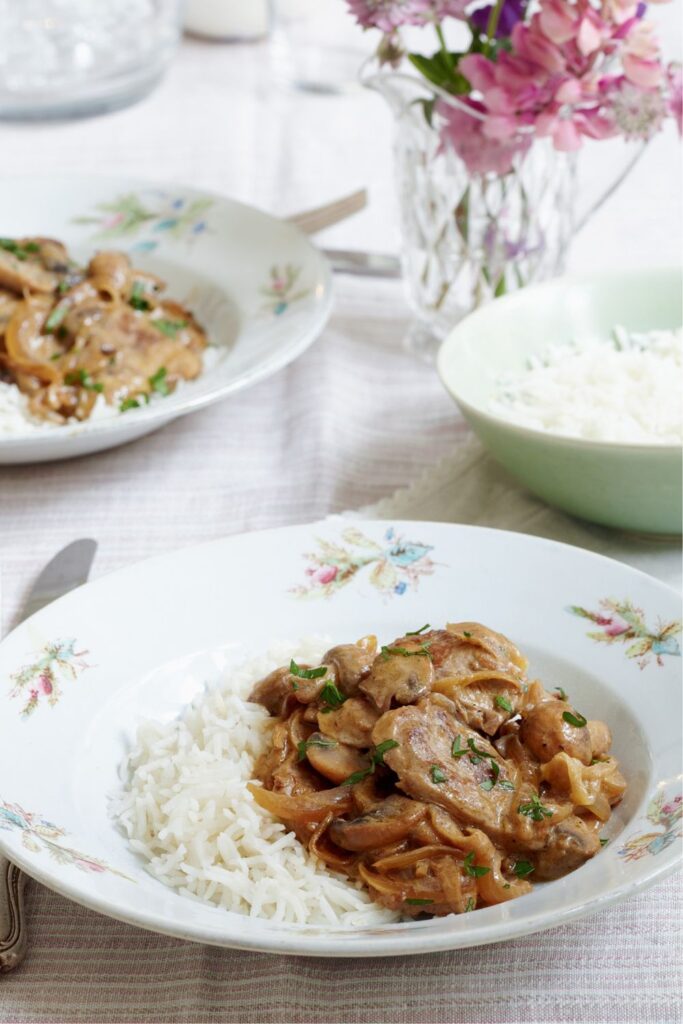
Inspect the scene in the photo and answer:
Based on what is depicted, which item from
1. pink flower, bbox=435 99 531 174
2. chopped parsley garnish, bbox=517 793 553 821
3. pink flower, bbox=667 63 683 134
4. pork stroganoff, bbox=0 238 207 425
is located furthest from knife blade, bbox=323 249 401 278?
chopped parsley garnish, bbox=517 793 553 821

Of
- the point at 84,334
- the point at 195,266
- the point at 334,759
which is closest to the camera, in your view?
the point at 334,759

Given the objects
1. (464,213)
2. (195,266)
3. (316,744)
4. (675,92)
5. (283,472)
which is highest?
(675,92)

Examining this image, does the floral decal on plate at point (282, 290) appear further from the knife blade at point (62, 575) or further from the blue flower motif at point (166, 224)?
the knife blade at point (62, 575)

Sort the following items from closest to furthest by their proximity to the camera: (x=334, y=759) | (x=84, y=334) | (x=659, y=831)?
(x=659, y=831) < (x=334, y=759) < (x=84, y=334)

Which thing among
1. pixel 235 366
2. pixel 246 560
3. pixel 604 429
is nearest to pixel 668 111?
pixel 604 429

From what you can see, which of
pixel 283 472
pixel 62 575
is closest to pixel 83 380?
pixel 283 472

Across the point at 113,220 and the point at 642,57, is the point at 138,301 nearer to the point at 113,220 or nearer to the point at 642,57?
the point at 113,220
